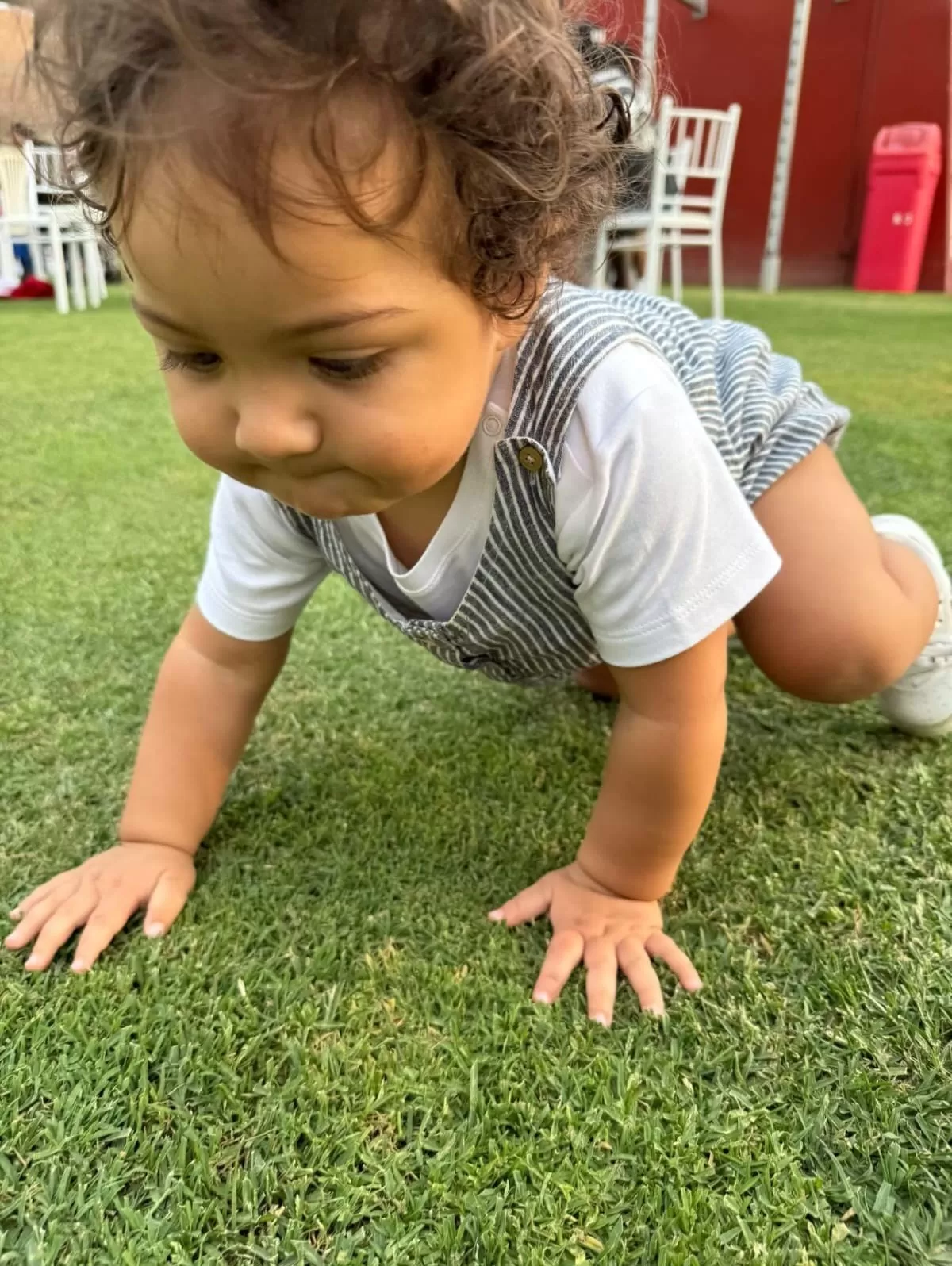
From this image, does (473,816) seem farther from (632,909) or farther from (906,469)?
(906,469)

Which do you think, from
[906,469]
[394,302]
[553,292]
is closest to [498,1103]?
[394,302]

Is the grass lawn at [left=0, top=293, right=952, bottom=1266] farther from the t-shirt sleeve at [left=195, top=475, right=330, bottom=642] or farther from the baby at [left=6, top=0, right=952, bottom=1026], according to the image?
the t-shirt sleeve at [left=195, top=475, right=330, bottom=642]

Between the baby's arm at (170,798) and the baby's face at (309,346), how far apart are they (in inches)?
13.1

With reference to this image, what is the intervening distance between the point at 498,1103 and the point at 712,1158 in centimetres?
13

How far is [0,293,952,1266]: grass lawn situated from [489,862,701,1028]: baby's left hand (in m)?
0.02

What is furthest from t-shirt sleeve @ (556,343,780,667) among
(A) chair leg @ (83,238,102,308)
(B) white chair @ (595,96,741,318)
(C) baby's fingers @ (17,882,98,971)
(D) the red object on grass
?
(D) the red object on grass

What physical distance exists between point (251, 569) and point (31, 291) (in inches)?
270

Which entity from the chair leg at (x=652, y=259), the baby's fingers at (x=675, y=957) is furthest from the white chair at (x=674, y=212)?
the baby's fingers at (x=675, y=957)

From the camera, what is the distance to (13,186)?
6.51m

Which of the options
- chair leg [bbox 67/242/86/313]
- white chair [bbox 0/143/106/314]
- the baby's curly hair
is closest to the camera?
the baby's curly hair

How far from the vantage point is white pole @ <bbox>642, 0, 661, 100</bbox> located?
0.83m

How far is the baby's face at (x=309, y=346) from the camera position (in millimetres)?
564

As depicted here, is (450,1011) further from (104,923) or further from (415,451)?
(415,451)

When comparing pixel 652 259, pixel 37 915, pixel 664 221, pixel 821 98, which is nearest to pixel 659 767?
pixel 37 915
